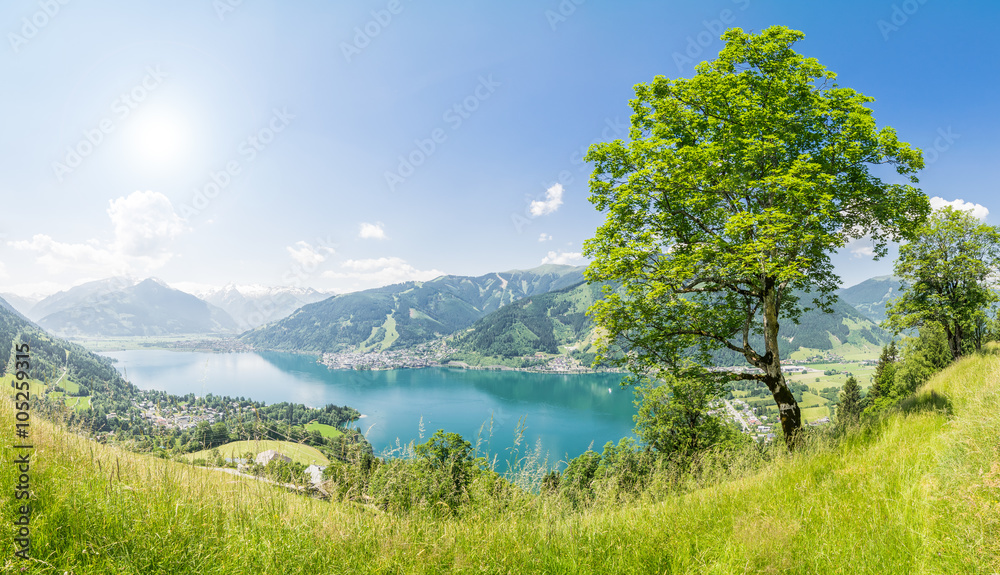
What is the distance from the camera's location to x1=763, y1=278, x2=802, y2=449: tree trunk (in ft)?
21.6

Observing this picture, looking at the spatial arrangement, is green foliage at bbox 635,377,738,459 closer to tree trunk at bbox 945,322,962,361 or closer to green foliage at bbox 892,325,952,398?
tree trunk at bbox 945,322,962,361

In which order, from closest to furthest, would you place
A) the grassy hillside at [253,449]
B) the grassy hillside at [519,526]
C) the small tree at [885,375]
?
the grassy hillside at [519,526], the grassy hillside at [253,449], the small tree at [885,375]

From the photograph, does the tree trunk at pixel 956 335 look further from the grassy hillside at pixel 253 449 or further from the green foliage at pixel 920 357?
the grassy hillside at pixel 253 449

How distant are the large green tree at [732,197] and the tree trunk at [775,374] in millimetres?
26

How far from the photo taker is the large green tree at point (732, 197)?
6.29 meters

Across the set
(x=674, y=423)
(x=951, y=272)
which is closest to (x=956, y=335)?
(x=951, y=272)

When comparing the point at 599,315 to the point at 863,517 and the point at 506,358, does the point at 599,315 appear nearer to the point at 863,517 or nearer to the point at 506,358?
the point at 863,517

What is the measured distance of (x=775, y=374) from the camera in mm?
6836

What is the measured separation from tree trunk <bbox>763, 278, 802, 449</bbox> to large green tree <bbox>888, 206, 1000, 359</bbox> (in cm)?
1233

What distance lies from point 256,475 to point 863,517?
5646 millimetres

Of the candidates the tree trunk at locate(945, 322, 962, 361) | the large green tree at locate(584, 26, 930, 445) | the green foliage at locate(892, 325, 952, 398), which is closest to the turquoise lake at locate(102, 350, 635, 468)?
the green foliage at locate(892, 325, 952, 398)

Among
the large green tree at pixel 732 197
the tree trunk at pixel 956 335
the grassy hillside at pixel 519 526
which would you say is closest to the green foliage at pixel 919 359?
the tree trunk at pixel 956 335

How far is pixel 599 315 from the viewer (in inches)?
278

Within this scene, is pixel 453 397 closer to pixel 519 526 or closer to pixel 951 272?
pixel 951 272
